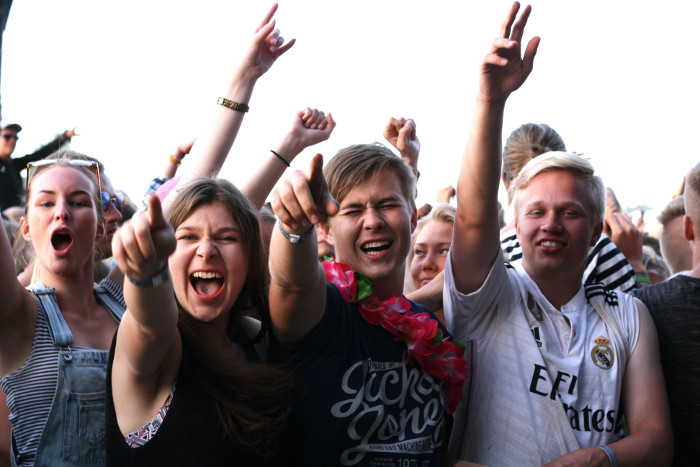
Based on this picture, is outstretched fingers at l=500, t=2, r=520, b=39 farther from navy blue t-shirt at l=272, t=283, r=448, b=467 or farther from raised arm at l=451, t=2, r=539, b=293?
navy blue t-shirt at l=272, t=283, r=448, b=467

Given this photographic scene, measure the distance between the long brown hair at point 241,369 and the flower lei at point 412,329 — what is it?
0.26m

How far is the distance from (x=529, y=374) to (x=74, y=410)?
133cm

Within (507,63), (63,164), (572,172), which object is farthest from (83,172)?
(572,172)

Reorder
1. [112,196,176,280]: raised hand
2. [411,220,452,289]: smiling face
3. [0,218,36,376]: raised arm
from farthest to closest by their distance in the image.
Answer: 1. [411,220,452,289]: smiling face
2. [0,218,36,376]: raised arm
3. [112,196,176,280]: raised hand

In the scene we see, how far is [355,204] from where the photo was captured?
7.54ft

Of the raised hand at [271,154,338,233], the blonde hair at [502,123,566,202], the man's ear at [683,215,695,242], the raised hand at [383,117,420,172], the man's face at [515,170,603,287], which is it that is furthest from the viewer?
the blonde hair at [502,123,566,202]

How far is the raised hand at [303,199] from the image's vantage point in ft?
5.25

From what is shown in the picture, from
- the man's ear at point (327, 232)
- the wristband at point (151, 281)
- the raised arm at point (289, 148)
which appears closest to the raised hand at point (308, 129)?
the raised arm at point (289, 148)

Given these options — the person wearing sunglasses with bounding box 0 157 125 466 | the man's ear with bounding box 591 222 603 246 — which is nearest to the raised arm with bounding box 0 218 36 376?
the person wearing sunglasses with bounding box 0 157 125 466

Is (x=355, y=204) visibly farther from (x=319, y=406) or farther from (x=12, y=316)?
(x=12, y=316)

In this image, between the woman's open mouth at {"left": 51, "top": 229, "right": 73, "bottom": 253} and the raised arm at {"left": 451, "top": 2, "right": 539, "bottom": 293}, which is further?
the woman's open mouth at {"left": 51, "top": 229, "right": 73, "bottom": 253}

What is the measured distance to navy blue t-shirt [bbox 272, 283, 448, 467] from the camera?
1.91 m

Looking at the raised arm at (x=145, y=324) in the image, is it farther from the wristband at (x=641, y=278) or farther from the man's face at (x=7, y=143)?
the man's face at (x=7, y=143)

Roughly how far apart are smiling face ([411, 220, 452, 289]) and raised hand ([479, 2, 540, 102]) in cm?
164
